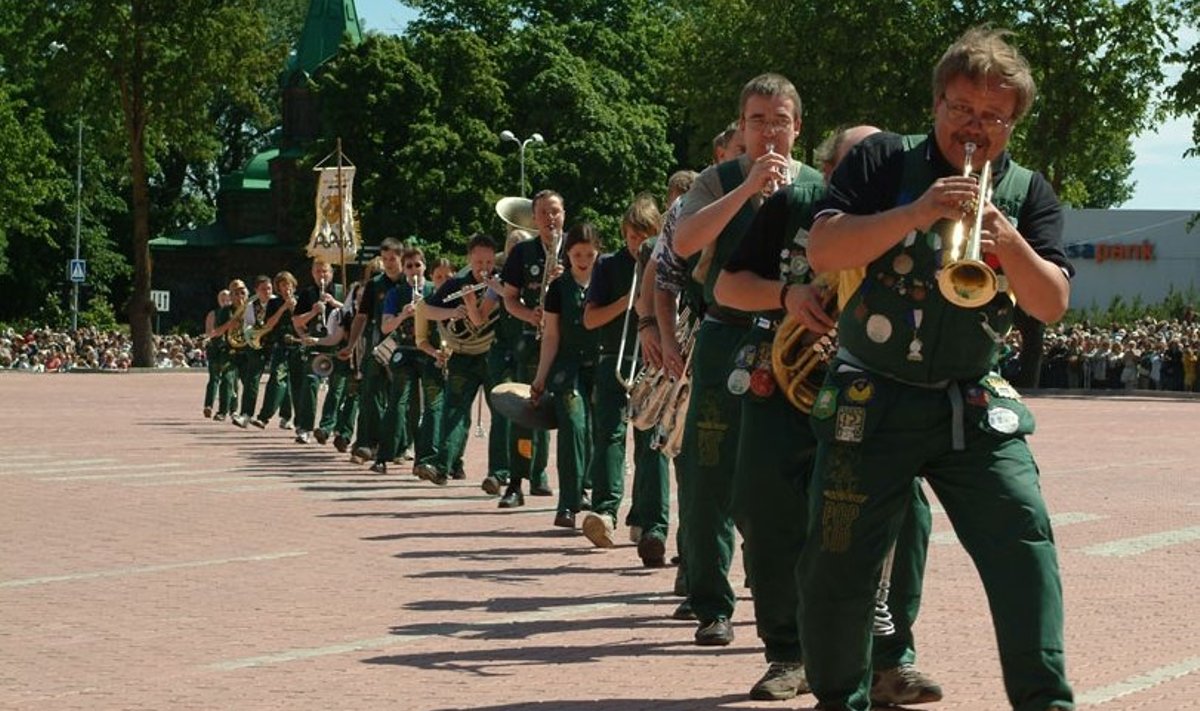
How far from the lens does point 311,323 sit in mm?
25172

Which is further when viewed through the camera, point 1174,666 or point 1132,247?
point 1132,247

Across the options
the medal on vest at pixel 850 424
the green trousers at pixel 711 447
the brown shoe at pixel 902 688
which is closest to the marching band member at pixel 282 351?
the green trousers at pixel 711 447

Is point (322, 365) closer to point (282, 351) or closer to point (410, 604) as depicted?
point (282, 351)

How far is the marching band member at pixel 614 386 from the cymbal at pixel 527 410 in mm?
781

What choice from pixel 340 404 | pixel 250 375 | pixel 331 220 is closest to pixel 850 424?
pixel 340 404

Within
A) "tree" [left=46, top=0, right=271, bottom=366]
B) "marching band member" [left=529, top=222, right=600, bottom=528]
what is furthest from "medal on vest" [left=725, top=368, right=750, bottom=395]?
"tree" [left=46, top=0, right=271, bottom=366]

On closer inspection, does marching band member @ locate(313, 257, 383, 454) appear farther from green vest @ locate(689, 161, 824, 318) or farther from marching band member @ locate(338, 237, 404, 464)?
green vest @ locate(689, 161, 824, 318)

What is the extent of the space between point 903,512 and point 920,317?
0.58 metres

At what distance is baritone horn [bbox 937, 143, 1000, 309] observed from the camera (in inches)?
219

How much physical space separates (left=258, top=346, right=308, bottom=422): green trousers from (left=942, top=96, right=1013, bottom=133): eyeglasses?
2049cm

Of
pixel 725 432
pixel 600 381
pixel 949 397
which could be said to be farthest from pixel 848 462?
pixel 600 381

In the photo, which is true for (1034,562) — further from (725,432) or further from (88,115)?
(88,115)

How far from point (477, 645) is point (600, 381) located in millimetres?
4139

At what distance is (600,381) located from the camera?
12938mm
